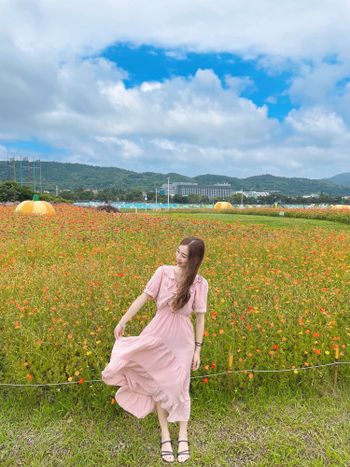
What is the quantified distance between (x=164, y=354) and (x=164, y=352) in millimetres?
17

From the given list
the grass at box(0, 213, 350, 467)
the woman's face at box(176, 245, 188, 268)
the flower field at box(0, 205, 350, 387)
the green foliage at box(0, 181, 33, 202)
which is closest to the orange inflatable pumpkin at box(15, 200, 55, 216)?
the flower field at box(0, 205, 350, 387)

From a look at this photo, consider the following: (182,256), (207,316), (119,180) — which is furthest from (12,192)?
(119,180)

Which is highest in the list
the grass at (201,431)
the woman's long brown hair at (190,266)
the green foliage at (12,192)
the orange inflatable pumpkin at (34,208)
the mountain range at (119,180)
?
the mountain range at (119,180)

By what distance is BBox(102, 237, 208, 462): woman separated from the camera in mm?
3043

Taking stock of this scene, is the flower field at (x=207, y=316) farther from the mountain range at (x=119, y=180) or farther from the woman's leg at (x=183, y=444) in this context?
the mountain range at (x=119, y=180)

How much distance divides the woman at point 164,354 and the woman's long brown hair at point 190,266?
37 millimetres

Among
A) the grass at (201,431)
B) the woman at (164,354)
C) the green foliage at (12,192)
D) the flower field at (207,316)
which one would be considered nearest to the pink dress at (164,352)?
the woman at (164,354)

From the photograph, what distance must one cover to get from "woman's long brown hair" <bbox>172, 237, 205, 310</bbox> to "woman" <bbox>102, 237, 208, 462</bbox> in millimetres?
37

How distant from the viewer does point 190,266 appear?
291 cm

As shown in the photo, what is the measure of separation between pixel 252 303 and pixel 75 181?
5694 inches

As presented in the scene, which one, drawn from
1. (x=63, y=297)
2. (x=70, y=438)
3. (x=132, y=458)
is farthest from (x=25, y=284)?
(x=132, y=458)

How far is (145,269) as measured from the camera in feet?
19.9

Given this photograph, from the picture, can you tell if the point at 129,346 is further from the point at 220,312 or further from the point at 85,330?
the point at 220,312

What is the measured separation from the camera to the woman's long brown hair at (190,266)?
2883mm
